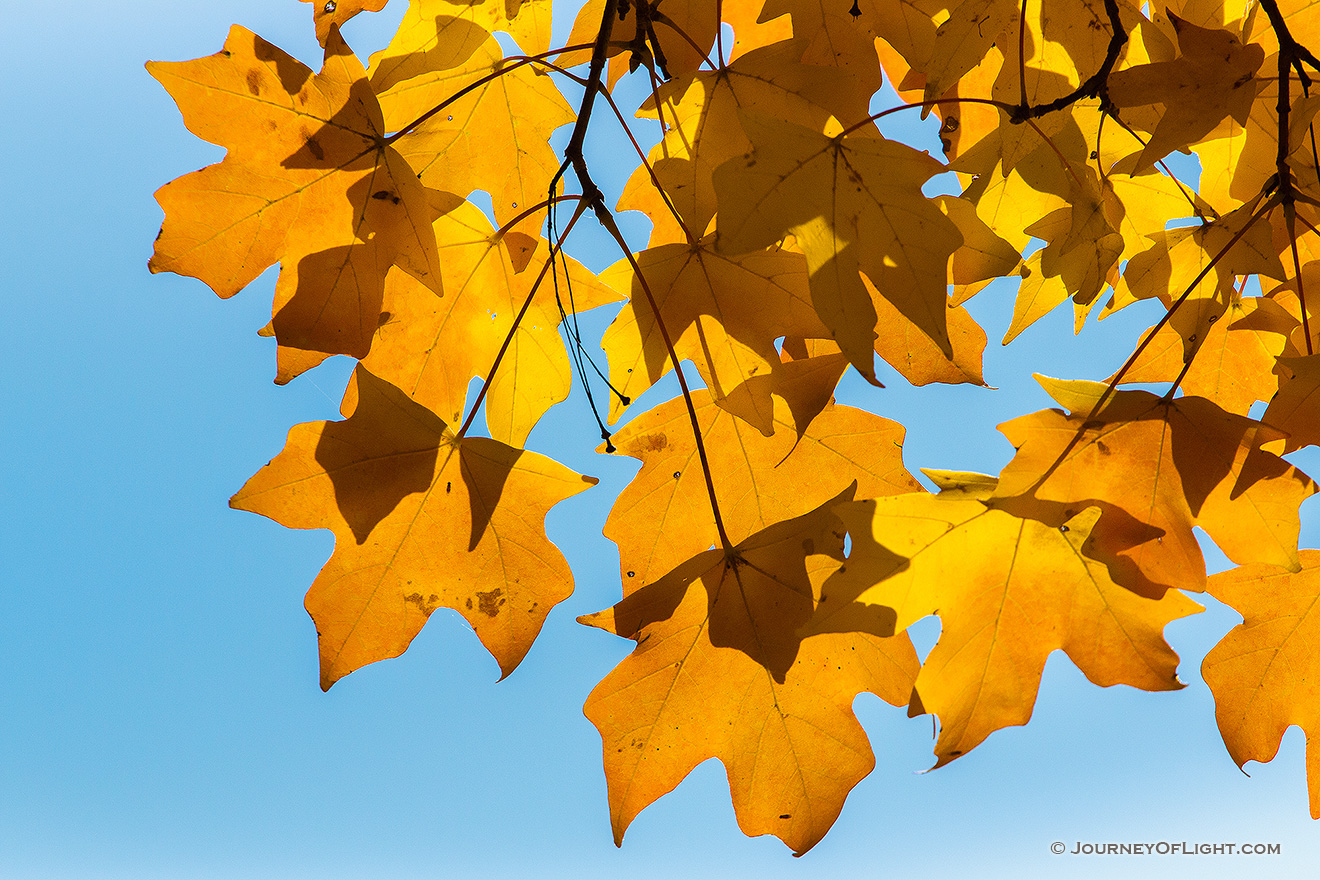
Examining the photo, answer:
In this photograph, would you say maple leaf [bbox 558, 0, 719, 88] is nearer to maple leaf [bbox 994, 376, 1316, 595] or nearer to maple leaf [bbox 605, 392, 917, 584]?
maple leaf [bbox 605, 392, 917, 584]

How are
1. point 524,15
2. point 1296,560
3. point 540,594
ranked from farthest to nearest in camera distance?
1. point 524,15
2. point 540,594
3. point 1296,560

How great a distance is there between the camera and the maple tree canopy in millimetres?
621

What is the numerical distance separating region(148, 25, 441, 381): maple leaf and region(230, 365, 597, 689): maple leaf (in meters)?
0.08

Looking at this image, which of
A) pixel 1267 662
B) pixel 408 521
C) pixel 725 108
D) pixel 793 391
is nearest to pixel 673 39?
pixel 725 108

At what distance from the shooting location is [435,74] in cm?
→ 81

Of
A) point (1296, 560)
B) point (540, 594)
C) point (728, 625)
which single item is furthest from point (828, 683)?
point (1296, 560)

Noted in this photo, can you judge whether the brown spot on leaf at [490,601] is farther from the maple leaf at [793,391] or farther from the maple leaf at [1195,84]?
the maple leaf at [1195,84]

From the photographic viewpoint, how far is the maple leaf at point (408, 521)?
2.31 ft

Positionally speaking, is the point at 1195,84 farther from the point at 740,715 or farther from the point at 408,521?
the point at 408,521

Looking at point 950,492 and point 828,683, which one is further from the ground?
point 950,492

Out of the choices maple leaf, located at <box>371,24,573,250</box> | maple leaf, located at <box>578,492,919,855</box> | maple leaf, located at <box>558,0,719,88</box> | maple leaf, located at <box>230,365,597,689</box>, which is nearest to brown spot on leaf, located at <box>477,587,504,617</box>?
maple leaf, located at <box>230,365,597,689</box>

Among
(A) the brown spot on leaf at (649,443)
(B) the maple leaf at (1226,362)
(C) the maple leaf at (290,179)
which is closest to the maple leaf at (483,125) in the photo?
(C) the maple leaf at (290,179)

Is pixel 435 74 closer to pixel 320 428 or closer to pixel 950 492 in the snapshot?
pixel 320 428

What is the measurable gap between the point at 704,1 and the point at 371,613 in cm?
62
